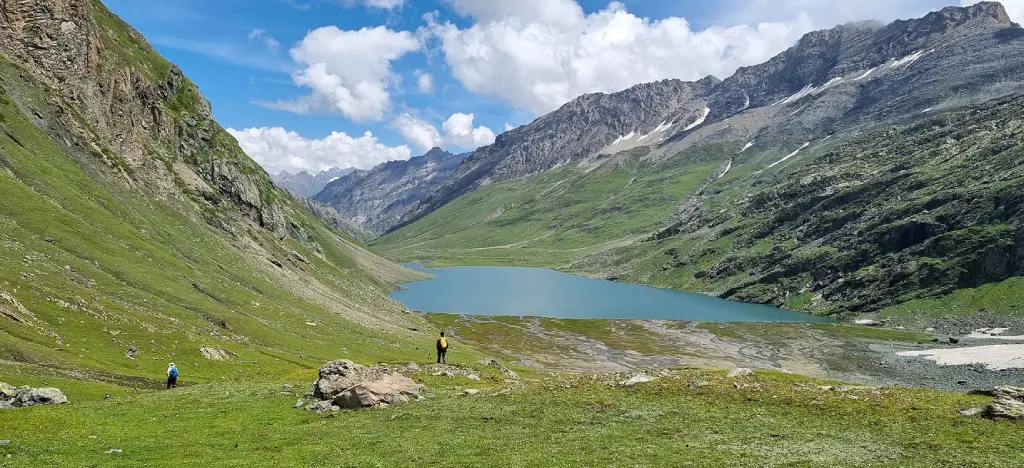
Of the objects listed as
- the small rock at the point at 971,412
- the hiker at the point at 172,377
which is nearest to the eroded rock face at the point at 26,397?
the hiker at the point at 172,377

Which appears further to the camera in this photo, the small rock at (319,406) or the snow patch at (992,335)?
the snow patch at (992,335)

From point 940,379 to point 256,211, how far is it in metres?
176

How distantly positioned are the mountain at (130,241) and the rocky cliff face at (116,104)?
0.41 m

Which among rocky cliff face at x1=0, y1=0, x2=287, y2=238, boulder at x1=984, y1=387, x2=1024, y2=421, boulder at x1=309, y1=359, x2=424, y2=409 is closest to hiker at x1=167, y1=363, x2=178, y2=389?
boulder at x1=309, y1=359, x2=424, y2=409

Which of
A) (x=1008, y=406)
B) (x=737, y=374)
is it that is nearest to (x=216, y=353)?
(x=737, y=374)

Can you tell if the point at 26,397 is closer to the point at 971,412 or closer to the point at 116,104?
the point at 971,412

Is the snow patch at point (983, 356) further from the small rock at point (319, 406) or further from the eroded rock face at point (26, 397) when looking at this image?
the eroded rock face at point (26, 397)

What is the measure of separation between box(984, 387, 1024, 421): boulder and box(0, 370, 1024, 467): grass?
3.61 feet

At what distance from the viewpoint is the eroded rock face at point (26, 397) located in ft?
121

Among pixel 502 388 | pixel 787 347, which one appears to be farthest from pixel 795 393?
pixel 787 347

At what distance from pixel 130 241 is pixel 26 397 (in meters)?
70.2

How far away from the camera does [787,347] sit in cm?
14088

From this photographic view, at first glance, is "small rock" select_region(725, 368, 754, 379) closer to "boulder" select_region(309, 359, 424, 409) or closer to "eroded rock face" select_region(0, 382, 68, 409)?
"boulder" select_region(309, 359, 424, 409)

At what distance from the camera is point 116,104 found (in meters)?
150
